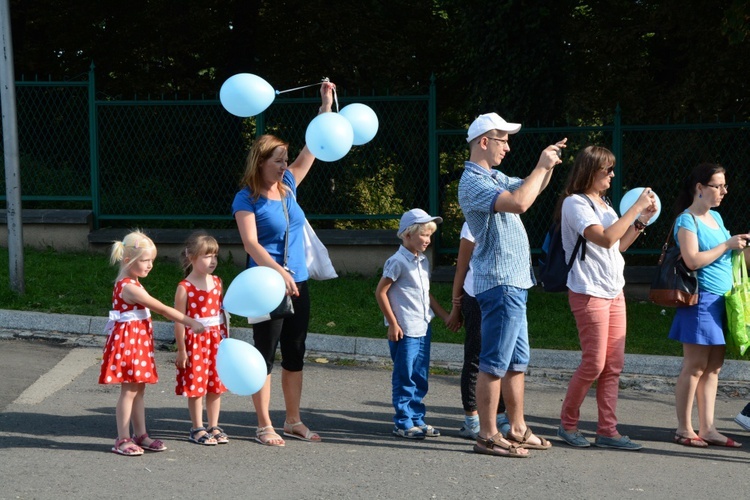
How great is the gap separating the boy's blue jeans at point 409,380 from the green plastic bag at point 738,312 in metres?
1.72

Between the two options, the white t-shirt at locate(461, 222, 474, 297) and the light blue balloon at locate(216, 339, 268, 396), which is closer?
the light blue balloon at locate(216, 339, 268, 396)

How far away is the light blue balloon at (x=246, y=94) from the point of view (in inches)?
218

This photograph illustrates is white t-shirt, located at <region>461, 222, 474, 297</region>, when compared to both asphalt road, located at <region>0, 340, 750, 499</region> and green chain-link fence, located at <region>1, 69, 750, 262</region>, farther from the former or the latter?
green chain-link fence, located at <region>1, 69, 750, 262</region>

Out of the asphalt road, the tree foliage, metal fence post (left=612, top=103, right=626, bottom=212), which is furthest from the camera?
the tree foliage

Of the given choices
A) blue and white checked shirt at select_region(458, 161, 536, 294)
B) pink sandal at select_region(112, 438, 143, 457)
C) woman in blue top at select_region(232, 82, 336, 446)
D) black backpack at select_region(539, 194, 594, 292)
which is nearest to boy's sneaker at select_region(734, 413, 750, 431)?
black backpack at select_region(539, 194, 594, 292)

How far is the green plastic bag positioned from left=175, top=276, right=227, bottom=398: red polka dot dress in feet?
9.35

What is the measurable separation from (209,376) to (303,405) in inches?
47.6

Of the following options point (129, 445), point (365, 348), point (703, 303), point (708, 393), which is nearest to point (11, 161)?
point (365, 348)

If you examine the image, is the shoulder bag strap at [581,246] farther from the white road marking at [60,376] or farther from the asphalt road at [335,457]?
the white road marking at [60,376]

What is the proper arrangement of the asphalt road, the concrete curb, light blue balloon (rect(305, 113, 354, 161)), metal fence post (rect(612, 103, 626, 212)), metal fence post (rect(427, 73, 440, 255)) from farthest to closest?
metal fence post (rect(427, 73, 440, 255)) < metal fence post (rect(612, 103, 626, 212)) < the concrete curb < light blue balloon (rect(305, 113, 354, 161)) < the asphalt road

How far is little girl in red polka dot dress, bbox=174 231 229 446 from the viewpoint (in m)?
5.50

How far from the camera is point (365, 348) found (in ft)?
26.8

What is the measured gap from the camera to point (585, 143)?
448 inches

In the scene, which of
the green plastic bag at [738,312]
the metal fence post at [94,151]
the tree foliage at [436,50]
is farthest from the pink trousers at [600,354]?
the tree foliage at [436,50]
